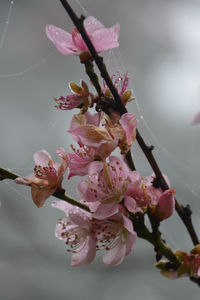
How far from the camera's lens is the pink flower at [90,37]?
390 mm

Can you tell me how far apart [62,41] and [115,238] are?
220mm

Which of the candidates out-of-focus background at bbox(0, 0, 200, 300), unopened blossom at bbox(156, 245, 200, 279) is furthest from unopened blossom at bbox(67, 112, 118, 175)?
out-of-focus background at bbox(0, 0, 200, 300)

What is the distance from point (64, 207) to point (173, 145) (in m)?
1.15

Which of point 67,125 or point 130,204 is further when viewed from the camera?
point 67,125

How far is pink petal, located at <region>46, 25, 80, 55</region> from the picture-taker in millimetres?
406

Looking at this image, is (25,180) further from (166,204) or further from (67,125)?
(67,125)

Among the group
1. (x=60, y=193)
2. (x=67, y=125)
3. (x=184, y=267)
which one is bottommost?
(x=67, y=125)

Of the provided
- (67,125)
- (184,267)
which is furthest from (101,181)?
(67,125)

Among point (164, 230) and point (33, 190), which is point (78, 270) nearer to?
point (164, 230)

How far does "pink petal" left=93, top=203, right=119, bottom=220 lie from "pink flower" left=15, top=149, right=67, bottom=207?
0.19 feet

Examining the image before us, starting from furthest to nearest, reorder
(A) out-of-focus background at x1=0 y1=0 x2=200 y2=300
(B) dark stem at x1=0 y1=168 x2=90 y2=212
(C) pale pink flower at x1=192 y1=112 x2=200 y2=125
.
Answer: (A) out-of-focus background at x1=0 y1=0 x2=200 y2=300 < (B) dark stem at x1=0 y1=168 x2=90 y2=212 < (C) pale pink flower at x1=192 y1=112 x2=200 y2=125

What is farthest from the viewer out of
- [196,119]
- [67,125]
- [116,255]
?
[67,125]

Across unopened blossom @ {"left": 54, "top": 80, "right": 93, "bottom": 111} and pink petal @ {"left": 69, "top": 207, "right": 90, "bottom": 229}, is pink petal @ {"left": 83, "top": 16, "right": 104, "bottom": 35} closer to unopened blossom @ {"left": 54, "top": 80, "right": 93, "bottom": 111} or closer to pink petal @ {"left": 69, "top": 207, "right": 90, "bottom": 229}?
unopened blossom @ {"left": 54, "top": 80, "right": 93, "bottom": 111}

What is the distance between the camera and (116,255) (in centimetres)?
38
